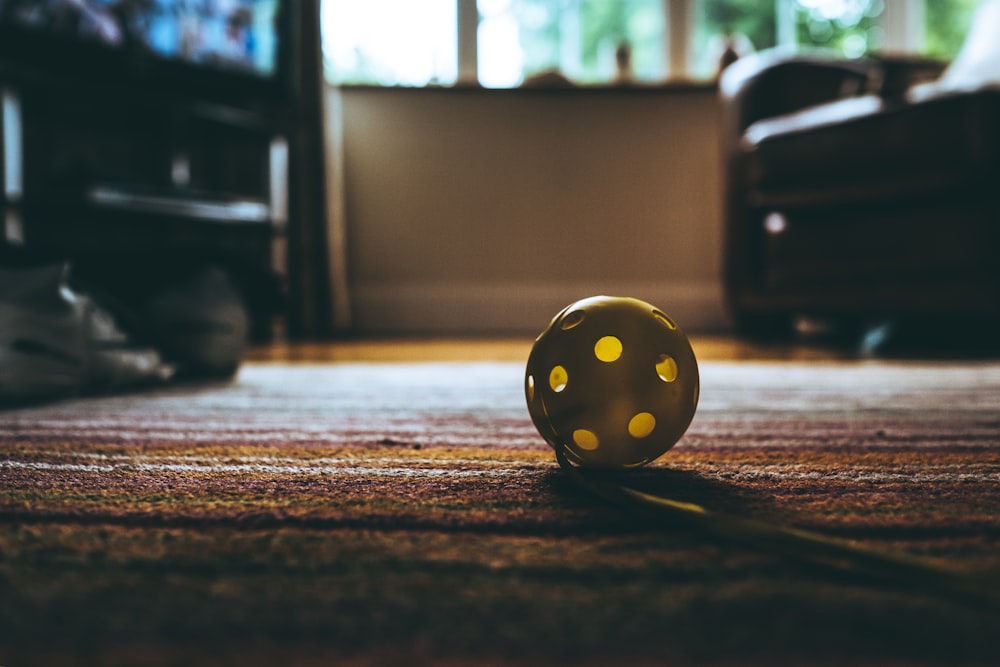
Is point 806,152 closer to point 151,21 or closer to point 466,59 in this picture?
point 466,59

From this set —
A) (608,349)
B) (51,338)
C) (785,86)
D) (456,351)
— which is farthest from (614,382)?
(785,86)

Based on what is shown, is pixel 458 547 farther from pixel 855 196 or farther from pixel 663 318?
pixel 855 196

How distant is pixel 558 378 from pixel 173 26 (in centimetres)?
221

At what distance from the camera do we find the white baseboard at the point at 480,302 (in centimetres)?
316

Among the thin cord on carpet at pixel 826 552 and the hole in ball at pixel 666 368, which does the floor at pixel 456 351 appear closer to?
the hole in ball at pixel 666 368

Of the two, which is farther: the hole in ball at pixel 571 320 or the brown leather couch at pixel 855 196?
the brown leather couch at pixel 855 196

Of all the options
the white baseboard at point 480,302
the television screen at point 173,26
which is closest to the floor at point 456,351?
the white baseboard at point 480,302

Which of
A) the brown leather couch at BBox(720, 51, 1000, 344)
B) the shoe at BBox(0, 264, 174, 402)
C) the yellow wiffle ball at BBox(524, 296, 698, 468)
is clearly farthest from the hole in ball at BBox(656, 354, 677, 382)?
the brown leather couch at BBox(720, 51, 1000, 344)

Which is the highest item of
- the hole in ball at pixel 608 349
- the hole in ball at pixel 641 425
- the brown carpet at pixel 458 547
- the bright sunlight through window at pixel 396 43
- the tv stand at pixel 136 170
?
the bright sunlight through window at pixel 396 43

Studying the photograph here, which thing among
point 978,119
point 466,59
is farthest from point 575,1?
point 978,119

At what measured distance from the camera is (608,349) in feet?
2.02

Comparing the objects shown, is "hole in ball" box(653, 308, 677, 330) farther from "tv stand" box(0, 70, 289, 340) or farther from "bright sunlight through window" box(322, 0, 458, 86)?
"bright sunlight through window" box(322, 0, 458, 86)

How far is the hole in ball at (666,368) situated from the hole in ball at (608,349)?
34 millimetres

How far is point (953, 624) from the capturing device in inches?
14.0
